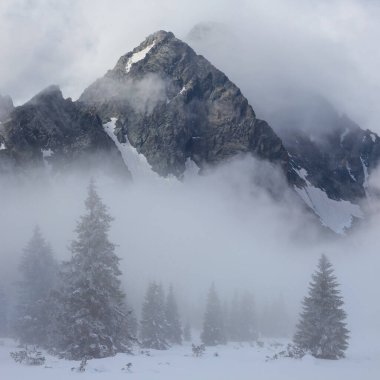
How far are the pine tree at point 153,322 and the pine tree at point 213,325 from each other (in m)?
11.9

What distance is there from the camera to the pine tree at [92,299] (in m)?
24.2

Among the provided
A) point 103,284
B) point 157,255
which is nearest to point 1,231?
point 157,255

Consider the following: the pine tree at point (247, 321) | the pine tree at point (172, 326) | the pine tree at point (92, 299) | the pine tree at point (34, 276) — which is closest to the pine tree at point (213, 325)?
the pine tree at point (172, 326)

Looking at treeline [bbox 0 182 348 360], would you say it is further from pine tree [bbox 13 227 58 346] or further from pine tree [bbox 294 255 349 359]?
pine tree [bbox 13 227 58 346]

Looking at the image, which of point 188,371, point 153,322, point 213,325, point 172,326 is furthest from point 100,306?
point 213,325

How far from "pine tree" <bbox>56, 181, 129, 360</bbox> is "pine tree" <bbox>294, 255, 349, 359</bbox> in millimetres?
9164

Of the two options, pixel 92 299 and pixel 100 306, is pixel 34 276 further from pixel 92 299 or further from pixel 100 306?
pixel 92 299

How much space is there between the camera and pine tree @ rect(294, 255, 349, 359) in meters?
26.5

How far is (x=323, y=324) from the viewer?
90.7 feet

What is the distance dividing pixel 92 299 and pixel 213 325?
47.5m

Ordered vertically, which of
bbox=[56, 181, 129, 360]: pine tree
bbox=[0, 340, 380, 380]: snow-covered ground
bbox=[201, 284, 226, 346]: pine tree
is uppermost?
bbox=[201, 284, 226, 346]: pine tree

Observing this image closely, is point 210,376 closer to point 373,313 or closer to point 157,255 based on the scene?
point 373,313

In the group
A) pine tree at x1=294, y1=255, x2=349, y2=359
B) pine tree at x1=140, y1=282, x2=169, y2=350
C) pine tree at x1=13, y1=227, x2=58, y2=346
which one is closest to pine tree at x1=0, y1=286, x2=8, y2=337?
pine tree at x1=140, y1=282, x2=169, y2=350

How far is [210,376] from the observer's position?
14250 mm
